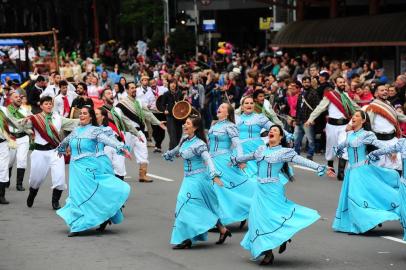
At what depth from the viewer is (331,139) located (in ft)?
67.5

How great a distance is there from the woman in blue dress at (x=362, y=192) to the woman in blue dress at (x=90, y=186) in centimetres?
264

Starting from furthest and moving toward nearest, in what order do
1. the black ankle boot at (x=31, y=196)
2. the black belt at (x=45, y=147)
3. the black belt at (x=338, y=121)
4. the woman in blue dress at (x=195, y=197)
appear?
the black belt at (x=338, y=121) → the black ankle boot at (x=31, y=196) → the black belt at (x=45, y=147) → the woman in blue dress at (x=195, y=197)

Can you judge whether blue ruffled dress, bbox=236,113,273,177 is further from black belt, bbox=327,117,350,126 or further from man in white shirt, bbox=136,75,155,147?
man in white shirt, bbox=136,75,155,147

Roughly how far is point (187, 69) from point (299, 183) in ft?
49.4

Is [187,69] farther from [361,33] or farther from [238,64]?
[361,33]

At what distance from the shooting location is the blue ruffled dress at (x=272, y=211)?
1198cm

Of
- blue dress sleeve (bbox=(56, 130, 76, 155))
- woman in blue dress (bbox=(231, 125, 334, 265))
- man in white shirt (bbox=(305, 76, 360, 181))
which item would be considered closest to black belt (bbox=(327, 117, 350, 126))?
man in white shirt (bbox=(305, 76, 360, 181))

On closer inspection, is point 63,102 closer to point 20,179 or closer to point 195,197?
point 20,179

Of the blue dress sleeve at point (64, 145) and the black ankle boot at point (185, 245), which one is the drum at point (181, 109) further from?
the black ankle boot at point (185, 245)

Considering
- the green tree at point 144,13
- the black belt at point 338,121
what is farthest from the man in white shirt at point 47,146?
the green tree at point 144,13

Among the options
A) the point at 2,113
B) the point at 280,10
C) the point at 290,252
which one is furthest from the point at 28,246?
the point at 280,10

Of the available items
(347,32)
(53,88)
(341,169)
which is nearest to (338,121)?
(341,169)

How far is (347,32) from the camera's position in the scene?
3478 centimetres

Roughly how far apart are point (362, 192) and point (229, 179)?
1665 mm
